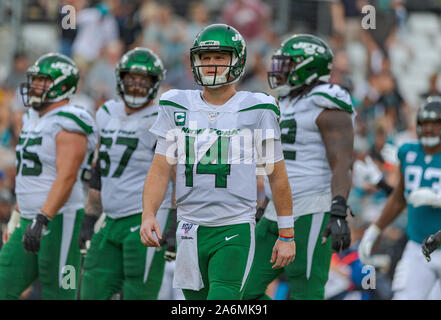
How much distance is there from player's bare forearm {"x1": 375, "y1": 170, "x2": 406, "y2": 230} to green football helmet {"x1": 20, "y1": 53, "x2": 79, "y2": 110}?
8.65 feet

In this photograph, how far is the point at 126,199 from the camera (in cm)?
588

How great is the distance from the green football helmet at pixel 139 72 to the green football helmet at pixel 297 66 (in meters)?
0.84

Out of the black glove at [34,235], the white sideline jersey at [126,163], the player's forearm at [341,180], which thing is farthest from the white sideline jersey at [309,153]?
the black glove at [34,235]

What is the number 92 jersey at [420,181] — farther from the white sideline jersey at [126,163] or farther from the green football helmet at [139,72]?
the green football helmet at [139,72]

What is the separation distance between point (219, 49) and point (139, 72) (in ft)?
5.11

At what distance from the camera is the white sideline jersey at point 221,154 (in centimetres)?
454

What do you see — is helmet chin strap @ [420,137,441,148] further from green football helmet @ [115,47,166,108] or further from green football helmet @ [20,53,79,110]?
green football helmet @ [20,53,79,110]

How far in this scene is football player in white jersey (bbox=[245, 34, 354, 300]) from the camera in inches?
218

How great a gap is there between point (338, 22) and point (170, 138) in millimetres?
9873

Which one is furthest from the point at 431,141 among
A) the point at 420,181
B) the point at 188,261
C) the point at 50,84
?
the point at 50,84

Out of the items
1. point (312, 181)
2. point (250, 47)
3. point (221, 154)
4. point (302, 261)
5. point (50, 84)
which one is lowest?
point (302, 261)

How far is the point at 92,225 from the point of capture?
6.15 metres

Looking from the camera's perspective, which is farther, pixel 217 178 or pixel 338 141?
pixel 338 141

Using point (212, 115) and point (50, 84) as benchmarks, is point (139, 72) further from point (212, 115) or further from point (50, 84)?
point (212, 115)
